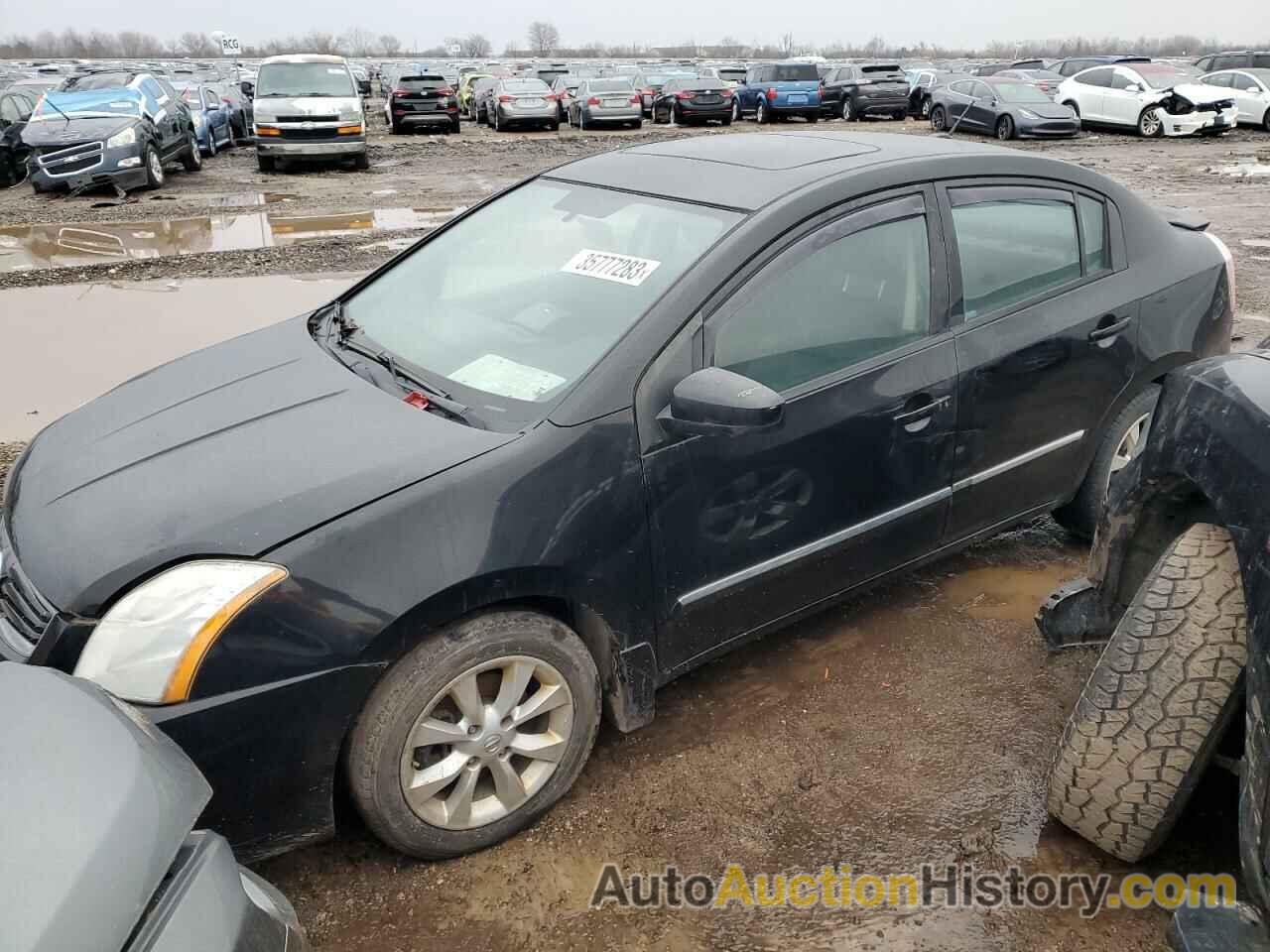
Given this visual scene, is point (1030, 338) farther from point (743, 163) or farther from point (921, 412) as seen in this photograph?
point (743, 163)

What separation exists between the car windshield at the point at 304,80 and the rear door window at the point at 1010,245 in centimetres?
1500

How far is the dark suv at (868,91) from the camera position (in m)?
25.3

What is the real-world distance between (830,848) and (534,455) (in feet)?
4.17

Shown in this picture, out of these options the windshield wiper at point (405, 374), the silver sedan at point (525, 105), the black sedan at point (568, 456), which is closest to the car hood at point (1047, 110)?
the silver sedan at point (525, 105)

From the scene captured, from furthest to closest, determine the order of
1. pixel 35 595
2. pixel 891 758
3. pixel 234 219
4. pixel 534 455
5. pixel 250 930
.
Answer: pixel 234 219 < pixel 891 758 < pixel 534 455 < pixel 35 595 < pixel 250 930

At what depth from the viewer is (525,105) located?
22797 mm

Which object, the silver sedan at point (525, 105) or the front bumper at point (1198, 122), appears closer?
the front bumper at point (1198, 122)

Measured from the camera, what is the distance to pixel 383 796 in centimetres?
227

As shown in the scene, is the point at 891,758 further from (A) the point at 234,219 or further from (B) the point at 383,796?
(A) the point at 234,219

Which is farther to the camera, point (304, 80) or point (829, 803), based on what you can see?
point (304, 80)

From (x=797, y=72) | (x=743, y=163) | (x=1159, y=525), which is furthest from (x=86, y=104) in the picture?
(x=797, y=72)

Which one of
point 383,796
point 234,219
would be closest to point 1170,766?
point 383,796

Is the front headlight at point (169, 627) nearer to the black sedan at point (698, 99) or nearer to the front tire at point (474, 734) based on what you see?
the front tire at point (474, 734)

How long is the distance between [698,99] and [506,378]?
23.3 meters
